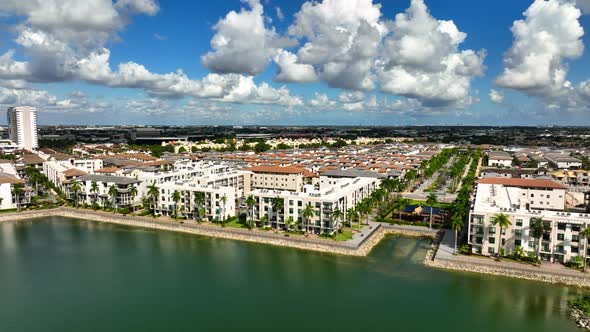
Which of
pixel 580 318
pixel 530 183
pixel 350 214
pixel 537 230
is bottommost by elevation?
pixel 580 318

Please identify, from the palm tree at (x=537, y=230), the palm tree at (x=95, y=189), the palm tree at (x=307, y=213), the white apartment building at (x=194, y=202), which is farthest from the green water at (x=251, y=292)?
the palm tree at (x=95, y=189)

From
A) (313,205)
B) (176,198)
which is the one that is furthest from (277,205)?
(176,198)

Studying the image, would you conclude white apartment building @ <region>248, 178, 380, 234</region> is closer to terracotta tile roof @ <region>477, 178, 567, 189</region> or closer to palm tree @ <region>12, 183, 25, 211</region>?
terracotta tile roof @ <region>477, 178, 567, 189</region>

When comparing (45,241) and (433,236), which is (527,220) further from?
(45,241)

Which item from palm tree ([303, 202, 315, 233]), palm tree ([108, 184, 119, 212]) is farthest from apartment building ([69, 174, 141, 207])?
palm tree ([303, 202, 315, 233])

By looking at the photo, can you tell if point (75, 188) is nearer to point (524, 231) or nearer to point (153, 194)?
point (153, 194)

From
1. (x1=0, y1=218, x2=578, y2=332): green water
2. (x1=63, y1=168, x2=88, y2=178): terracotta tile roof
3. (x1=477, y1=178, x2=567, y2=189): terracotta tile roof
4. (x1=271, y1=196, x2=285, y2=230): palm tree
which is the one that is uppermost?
(x1=63, y1=168, x2=88, y2=178): terracotta tile roof

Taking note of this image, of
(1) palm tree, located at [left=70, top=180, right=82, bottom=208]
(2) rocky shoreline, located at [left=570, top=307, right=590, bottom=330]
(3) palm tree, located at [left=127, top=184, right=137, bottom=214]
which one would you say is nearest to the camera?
(2) rocky shoreline, located at [left=570, top=307, right=590, bottom=330]
